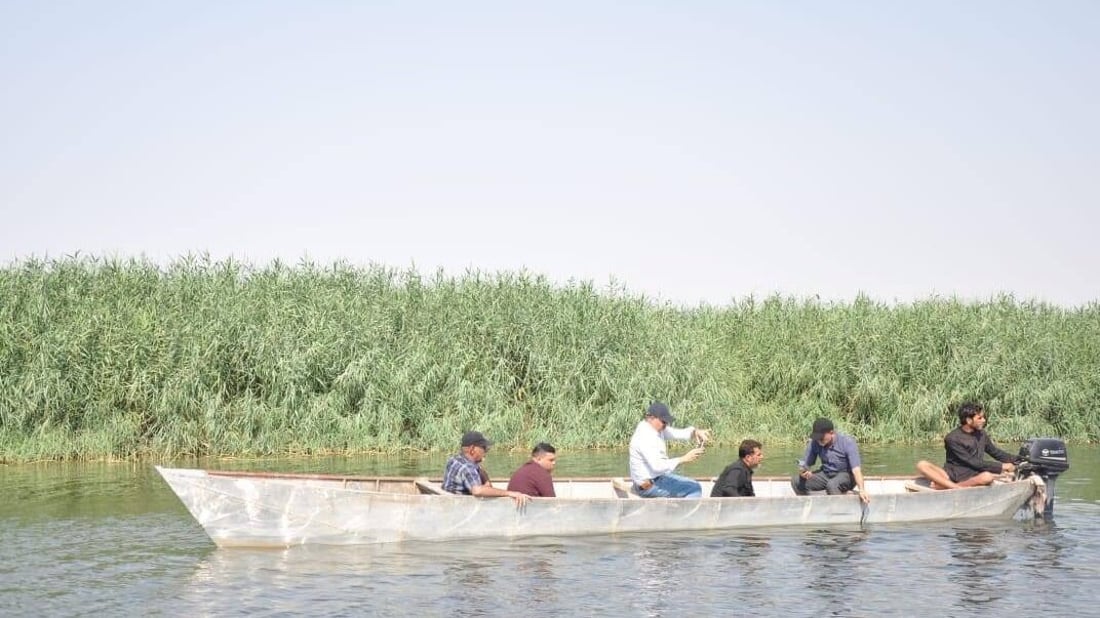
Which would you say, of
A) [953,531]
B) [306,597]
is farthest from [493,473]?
[306,597]

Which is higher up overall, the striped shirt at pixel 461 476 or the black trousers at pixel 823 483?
the striped shirt at pixel 461 476

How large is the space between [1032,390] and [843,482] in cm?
1377

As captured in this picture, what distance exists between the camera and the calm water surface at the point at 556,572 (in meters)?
11.9

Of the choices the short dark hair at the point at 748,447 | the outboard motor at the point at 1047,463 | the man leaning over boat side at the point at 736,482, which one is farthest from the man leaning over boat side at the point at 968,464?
the short dark hair at the point at 748,447

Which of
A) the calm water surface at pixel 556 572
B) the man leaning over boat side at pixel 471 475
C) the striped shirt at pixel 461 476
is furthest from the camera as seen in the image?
the striped shirt at pixel 461 476

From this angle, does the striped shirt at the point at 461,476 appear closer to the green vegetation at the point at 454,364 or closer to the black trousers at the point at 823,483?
the black trousers at the point at 823,483

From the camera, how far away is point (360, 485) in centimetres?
1588

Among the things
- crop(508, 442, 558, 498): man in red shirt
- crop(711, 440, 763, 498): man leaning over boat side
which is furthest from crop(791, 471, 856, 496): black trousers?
crop(508, 442, 558, 498): man in red shirt

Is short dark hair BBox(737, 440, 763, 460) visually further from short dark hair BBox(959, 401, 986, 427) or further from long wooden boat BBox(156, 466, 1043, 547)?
short dark hair BBox(959, 401, 986, 427)

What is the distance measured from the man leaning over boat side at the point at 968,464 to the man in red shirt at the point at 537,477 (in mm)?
5162

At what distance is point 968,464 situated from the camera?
17.3 meters

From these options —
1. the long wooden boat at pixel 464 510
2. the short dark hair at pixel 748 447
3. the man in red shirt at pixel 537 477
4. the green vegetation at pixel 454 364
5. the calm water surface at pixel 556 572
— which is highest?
the green vegetation at pixel 454 364

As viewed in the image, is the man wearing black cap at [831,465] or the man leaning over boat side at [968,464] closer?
the man wearing black cap at [831,465]

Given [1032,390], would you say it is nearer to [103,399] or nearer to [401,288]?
[401,288]
